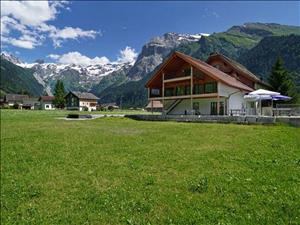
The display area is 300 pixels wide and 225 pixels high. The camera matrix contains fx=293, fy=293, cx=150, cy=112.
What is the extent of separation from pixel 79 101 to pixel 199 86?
107m

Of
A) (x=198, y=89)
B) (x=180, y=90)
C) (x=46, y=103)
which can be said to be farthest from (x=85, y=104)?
(x=198, y=89)

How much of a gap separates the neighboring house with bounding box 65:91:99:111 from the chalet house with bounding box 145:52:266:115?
3806 inches

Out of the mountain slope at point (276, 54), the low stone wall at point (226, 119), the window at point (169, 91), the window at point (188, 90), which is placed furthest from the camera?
the mountain slope at point (276, 54)

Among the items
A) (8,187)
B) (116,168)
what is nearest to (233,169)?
(116,168)

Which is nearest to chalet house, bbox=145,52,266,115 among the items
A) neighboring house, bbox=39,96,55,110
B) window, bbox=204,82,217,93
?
window, bbox=204,82,217,93

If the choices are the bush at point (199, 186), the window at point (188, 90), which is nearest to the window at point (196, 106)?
the window at point (188, 90)

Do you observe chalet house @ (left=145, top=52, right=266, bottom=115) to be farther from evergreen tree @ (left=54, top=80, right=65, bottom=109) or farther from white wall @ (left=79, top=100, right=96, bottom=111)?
white wall @ (left=79, top=100, right=96, bottom=111)

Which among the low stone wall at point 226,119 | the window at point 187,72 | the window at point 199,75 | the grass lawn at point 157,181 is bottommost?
the grass lawn at point 157,181

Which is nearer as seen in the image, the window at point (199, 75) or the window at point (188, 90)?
the window at point (199, 75)

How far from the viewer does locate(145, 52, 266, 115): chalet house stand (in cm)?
4050

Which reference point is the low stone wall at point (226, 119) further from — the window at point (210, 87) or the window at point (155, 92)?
the window at point (155, 92)

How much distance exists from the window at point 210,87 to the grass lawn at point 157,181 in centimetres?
2210

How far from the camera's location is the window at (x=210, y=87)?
39.9 m

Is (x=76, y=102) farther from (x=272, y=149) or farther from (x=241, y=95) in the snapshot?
(x=272, y=149)
